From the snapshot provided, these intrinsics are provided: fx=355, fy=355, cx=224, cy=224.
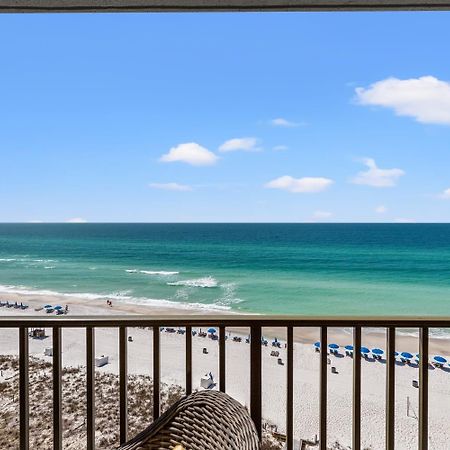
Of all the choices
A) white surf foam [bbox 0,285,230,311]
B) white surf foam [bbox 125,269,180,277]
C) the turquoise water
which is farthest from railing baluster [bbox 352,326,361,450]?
white surf foam [bbox 125,269,180,277]

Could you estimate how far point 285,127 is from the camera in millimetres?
25172

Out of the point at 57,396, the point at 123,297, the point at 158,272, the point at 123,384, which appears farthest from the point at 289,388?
the point at 158,272

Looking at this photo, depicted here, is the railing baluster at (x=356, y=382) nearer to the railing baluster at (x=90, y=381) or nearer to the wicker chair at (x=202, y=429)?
the wicker chair at (x=202, y=429)

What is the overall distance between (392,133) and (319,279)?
1331 centimetres

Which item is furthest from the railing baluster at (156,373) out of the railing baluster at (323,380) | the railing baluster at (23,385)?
the railing baluster at (323,380)

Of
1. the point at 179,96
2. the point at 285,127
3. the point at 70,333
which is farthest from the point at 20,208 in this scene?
the point at 70,333

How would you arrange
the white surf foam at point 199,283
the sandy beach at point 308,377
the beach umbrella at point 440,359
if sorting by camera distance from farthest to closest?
the white surf foam at point 199,283 → the beach umbrella at point 440,359 → the sandy beach at point 308,377

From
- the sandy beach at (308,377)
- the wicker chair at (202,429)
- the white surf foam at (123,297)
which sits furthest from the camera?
the white surf foam at (123,297)

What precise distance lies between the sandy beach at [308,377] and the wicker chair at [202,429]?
4.24m

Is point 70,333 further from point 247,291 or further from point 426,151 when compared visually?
point 426,151

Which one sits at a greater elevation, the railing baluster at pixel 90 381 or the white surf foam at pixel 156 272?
the railing baluster at pixel 90 381

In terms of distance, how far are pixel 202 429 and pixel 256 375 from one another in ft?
1.48

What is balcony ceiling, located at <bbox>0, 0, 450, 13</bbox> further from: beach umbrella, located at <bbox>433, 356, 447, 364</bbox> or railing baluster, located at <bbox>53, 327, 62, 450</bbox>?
beach umbrella, located at <bbox>433, 356, 447, 364</bbox>

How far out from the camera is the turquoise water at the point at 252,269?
14.1 metres
